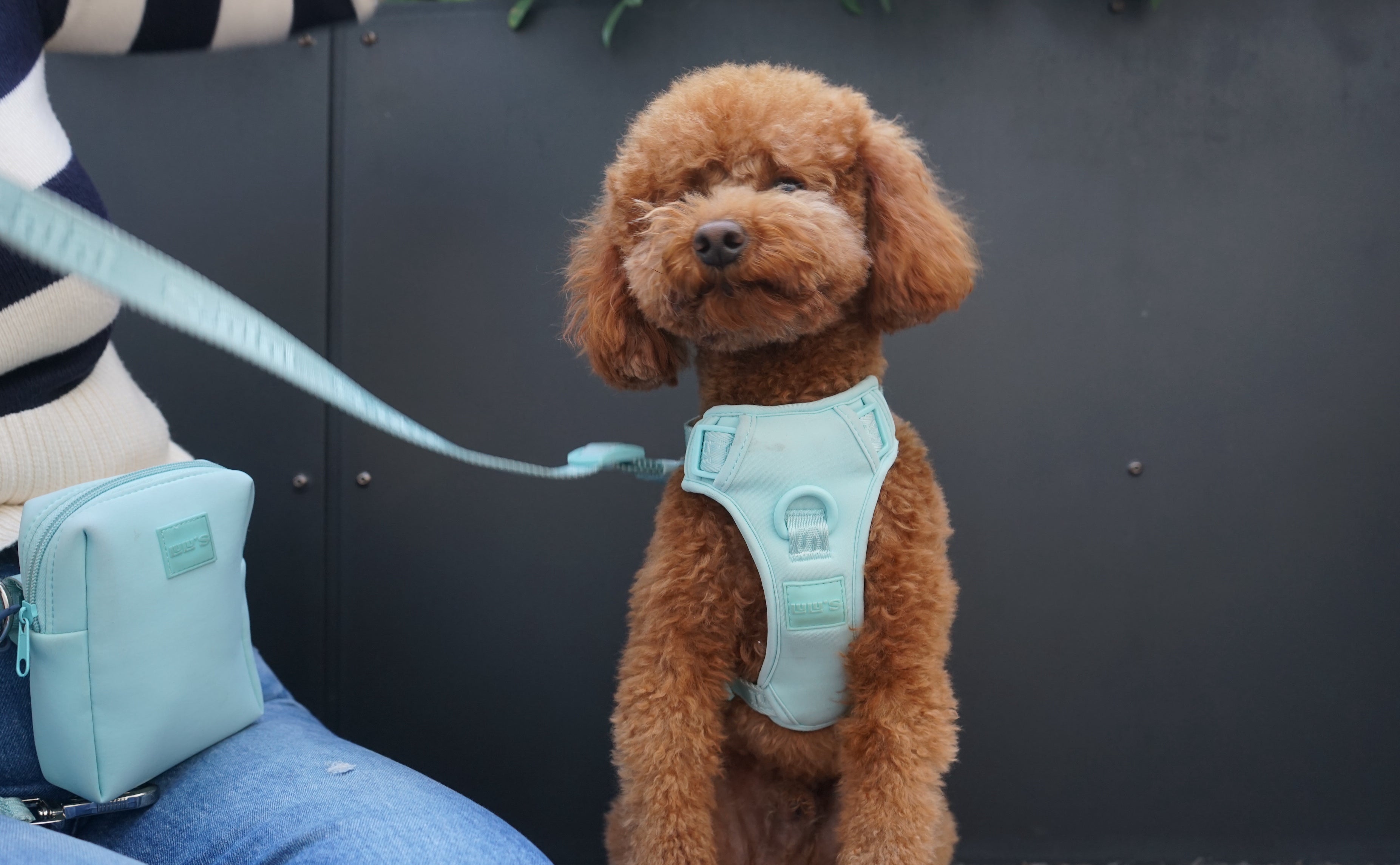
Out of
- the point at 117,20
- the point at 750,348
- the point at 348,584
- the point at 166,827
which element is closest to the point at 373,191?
the point at 117,20

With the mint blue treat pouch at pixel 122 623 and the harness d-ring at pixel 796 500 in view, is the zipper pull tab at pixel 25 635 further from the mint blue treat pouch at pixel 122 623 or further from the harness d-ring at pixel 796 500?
the harness d-ring at pixel 796 500

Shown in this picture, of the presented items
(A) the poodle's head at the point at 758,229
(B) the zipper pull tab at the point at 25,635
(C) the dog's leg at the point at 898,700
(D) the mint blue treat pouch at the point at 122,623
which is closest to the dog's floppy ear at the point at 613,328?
(A) the poodle's head at the point at 758,229

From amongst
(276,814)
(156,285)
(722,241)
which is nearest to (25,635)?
(276,814)

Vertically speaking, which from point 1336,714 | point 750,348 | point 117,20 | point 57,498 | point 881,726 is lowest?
point 1336,714

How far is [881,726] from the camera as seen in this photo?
764 mm

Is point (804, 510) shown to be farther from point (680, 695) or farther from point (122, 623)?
point (122, 623)

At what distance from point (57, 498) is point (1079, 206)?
3.58ft

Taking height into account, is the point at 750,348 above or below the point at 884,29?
below

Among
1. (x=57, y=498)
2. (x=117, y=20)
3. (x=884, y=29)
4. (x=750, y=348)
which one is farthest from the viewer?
(x=884, y=29)

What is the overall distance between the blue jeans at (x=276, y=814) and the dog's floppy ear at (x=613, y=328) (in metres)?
0.40

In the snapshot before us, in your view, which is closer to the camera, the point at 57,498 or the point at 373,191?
the point at 57,498

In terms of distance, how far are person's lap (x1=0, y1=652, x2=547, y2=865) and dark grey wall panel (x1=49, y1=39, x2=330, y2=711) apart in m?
0.43

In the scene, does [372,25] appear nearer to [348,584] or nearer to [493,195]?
[493,195]

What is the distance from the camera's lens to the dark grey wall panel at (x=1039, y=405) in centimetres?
108
